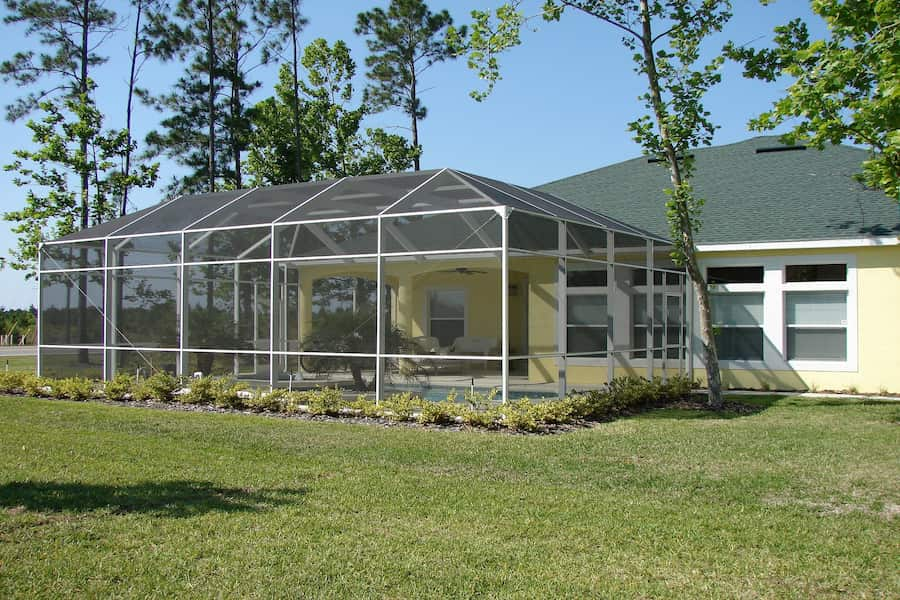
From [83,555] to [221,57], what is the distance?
82.1 feet

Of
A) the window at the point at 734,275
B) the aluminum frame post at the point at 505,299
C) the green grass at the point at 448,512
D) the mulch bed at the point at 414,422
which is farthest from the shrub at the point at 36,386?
the window at the point at 734,275

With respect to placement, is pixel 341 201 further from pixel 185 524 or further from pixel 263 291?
pixel 185 524

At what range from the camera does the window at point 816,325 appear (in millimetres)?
14094

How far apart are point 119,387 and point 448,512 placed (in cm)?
916

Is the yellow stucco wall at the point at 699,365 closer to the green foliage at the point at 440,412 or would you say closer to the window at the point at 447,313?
the window at the point at 447,313

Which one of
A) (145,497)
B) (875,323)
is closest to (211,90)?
(875,323)

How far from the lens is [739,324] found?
49.1ft

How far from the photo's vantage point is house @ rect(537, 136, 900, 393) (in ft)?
45.1

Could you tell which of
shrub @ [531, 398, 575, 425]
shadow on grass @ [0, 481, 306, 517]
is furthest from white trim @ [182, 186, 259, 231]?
shadow on grass @ [0, 481, 306, 517]

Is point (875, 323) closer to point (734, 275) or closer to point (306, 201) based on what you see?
point (734, 275)

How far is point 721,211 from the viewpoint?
1631cm

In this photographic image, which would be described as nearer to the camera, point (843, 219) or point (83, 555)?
point (83, 555)

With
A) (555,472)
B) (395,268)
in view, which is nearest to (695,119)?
(395,268)

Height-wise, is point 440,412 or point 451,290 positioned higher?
point 451,290
